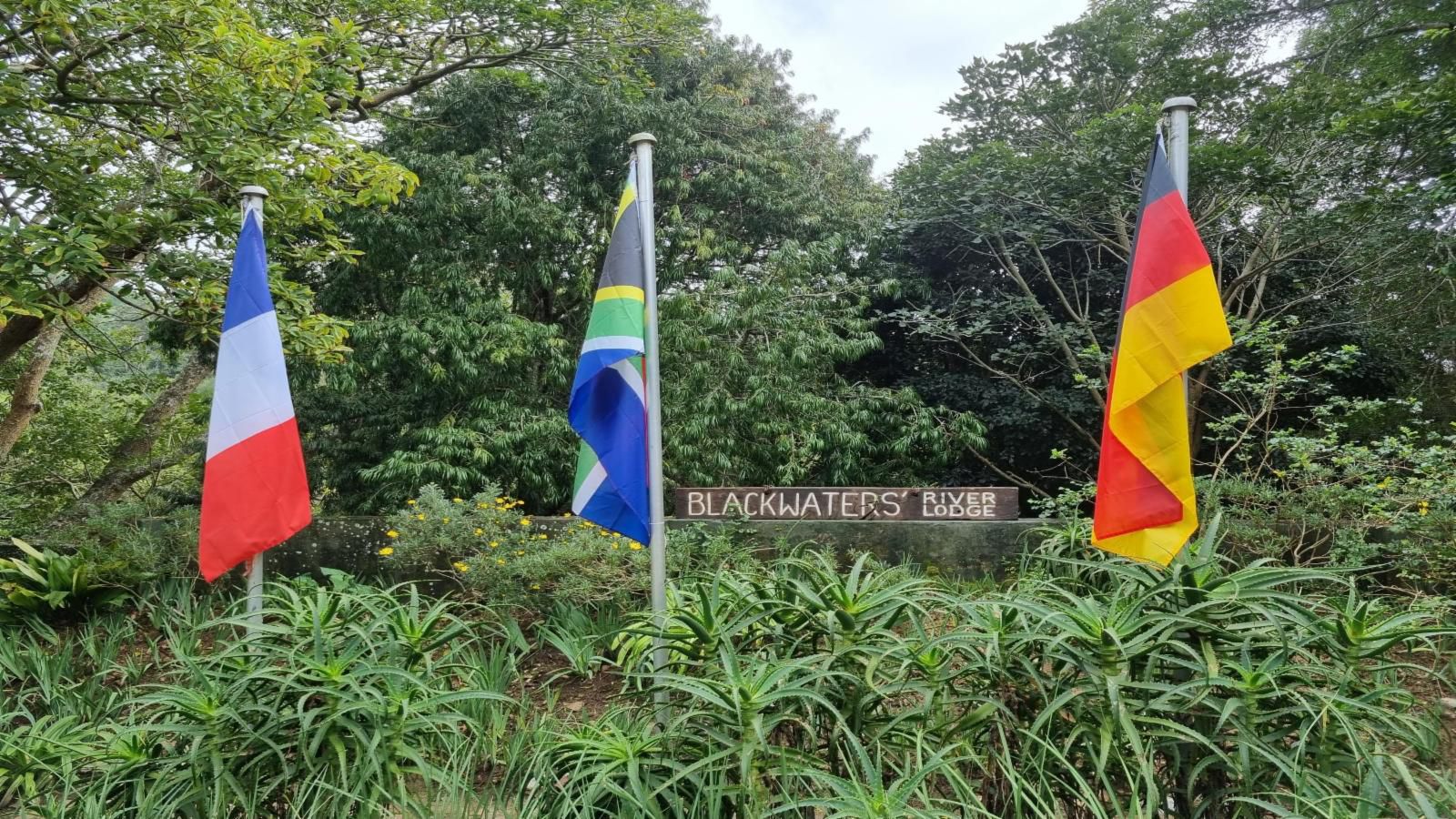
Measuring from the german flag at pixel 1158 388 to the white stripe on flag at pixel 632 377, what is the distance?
63.8 inches

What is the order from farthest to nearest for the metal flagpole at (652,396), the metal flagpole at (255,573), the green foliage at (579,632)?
1. the green foliage at (579,632)
2. the metal flagpole at (652,396)
3. the metal flagpole at (255,573)

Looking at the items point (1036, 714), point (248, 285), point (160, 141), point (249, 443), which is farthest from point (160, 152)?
point (1036, 714)

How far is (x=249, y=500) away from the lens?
10.9 feet

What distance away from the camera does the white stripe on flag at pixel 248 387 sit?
3.37 metres

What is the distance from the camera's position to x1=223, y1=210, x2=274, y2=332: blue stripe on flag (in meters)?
3.46

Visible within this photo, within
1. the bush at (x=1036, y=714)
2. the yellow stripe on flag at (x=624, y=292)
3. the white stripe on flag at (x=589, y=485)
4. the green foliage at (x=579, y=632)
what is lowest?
the green foliage at (x=579, y=632)

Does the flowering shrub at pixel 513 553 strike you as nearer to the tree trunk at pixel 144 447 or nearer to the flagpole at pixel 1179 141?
the flagpole at pixel 1179 141

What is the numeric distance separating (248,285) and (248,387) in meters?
0.43

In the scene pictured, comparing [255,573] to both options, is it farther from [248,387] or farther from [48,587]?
[48,587]

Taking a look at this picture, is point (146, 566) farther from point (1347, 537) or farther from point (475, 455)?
point (1347, 537)

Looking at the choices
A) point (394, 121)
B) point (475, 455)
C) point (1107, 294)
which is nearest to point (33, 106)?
point (475, 455)

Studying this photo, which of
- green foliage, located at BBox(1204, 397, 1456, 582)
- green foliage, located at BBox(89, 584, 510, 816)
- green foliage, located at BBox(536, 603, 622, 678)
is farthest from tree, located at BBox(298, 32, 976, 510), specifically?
green foliage, located at BBox(89, 584, 510, 816)

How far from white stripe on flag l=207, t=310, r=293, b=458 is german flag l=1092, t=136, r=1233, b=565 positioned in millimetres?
3123

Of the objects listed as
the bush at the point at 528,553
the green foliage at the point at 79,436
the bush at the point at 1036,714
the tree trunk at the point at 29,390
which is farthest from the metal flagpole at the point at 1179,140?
the green foliage at the point at 79,436
